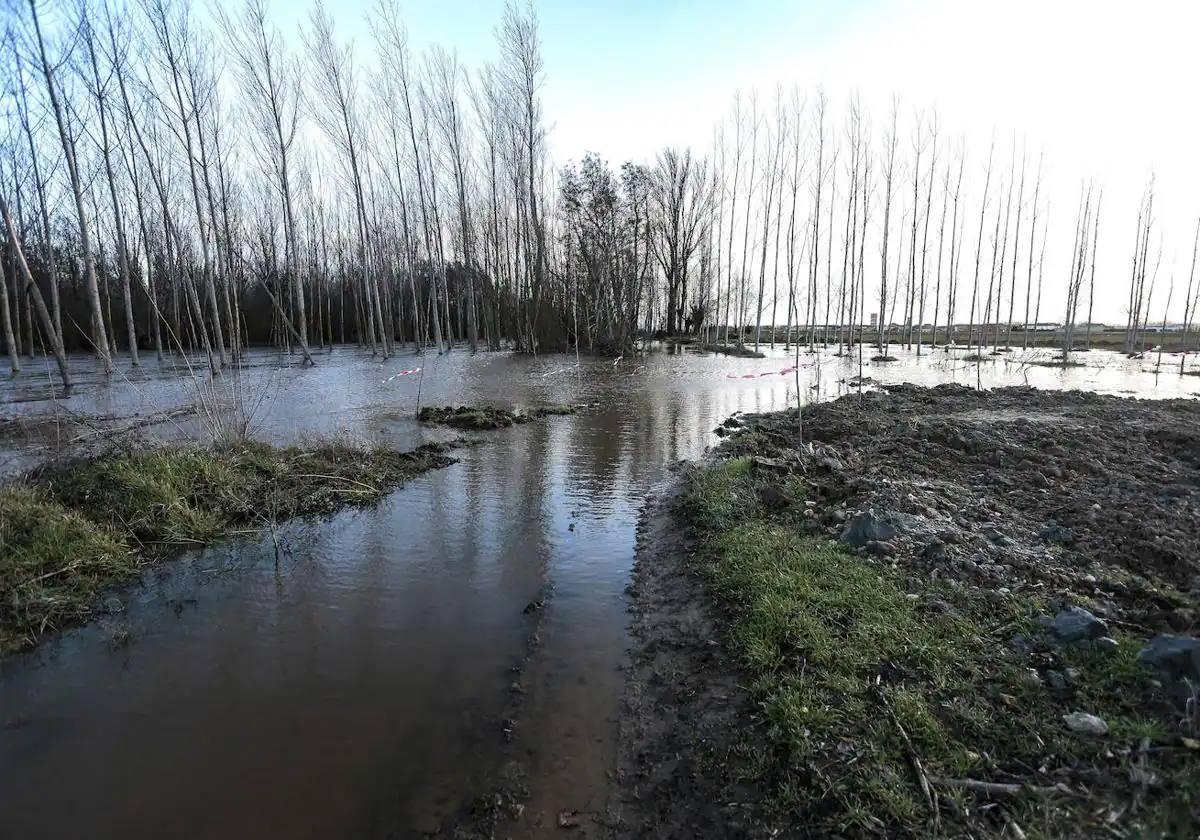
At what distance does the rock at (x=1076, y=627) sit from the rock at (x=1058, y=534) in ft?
5.13

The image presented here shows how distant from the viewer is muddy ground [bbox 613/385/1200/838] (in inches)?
101

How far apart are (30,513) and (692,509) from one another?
6625 mm

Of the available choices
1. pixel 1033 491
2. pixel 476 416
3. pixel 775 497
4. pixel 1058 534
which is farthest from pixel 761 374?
pixel 1058 534

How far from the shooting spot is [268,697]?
381cm

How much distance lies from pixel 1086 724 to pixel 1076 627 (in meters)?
0.87

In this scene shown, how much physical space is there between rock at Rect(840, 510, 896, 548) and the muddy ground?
0.01 metres

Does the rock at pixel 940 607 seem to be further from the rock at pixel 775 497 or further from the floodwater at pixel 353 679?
the rock at pixel 775 497

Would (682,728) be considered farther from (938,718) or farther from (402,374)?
(402,374)

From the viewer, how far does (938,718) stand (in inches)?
114

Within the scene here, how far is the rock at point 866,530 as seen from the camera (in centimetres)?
499

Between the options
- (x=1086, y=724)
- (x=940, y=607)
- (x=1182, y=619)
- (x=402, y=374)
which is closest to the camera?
(x=1086, y=724)

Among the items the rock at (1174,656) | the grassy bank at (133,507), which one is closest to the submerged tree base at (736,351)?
the grassy bank at (133,507)

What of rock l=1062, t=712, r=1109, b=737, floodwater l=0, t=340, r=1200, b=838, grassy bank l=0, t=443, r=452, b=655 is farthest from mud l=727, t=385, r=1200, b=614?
grassy bank l=0, t=443, r=452, b=655

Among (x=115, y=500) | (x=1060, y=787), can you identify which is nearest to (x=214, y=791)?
(x=1060, y=787)
